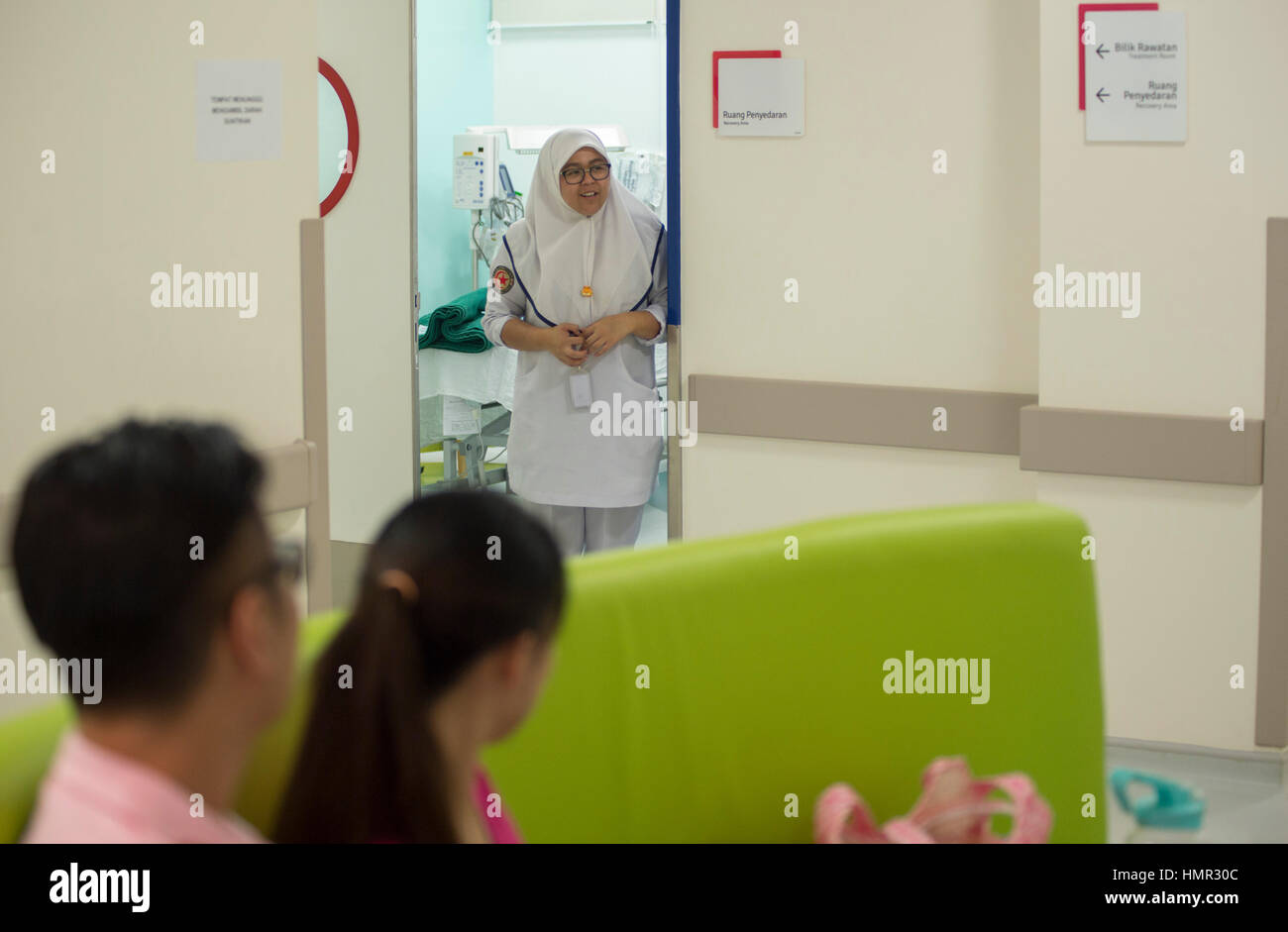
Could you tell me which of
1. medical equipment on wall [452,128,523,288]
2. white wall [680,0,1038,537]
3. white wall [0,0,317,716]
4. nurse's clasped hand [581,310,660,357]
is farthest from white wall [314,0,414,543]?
white wall [0,0,317,716]

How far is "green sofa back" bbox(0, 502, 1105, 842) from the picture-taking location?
1.60m

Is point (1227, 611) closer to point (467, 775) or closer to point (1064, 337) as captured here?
point (1064, 337)

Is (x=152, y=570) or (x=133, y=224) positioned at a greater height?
(x=133, y=224)

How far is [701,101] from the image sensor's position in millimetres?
3816

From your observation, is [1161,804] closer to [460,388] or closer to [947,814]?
[947,814]

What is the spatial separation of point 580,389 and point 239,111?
1.62 meters

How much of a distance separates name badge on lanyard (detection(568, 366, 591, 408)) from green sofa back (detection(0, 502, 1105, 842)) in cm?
229

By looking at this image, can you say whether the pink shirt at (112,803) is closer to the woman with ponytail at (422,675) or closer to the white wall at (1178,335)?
the woman with ponytail at (422,675)

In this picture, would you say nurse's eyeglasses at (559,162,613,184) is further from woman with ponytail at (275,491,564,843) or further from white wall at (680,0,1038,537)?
woman with ponytail at (275,491,564,843)

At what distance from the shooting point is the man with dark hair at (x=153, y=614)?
90cm

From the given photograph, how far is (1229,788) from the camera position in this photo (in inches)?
129

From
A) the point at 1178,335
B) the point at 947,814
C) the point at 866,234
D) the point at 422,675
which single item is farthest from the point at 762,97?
the point at 422,675

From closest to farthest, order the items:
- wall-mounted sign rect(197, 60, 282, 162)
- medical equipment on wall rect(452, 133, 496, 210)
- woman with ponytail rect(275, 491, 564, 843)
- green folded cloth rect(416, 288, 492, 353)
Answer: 1. woman with ponytail rect(275, 491, 564, 843)
2. wall-mounted sign rect(197, 60, 282, 162)
3. green folded cloth rect(416, 288, 492, 353)
4. medical equipment on wall rect(452, 133, 496, 210)
